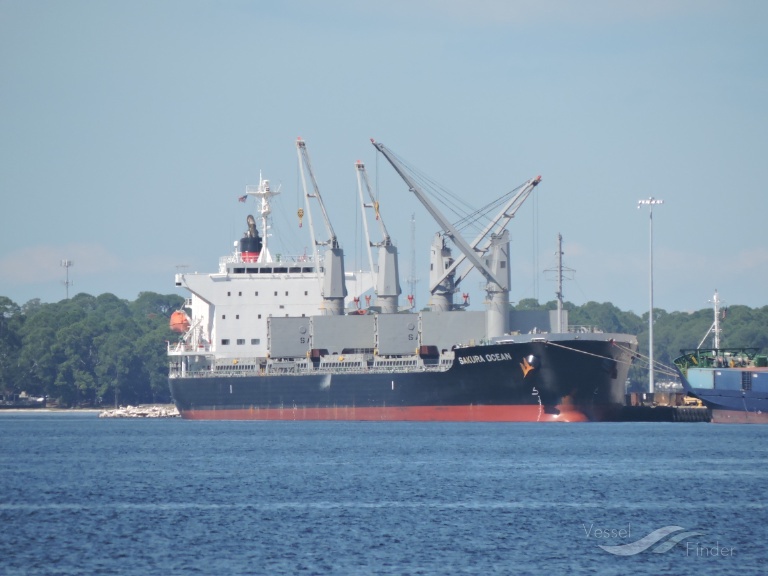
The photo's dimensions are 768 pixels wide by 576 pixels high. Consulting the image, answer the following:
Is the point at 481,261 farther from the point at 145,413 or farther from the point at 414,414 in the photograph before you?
the point at 145,413

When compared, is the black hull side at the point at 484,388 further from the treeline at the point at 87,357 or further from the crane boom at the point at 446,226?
the treeline at the point at 87,357

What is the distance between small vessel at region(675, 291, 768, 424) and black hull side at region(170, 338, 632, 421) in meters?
4.35

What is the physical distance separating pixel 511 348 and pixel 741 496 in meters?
33.1

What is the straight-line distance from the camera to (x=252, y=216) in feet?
323

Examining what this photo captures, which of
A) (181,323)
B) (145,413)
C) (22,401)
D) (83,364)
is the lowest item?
(145,413)

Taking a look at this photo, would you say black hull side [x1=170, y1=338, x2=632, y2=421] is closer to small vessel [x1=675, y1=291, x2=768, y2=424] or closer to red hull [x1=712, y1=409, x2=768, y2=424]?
small vessel [x1=675, y1=291, x2=768, y2=424]

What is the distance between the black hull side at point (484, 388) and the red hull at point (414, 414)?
0.05m

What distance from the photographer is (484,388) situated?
76.9 meters

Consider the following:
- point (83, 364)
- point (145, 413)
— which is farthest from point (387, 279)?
point (83, 364)

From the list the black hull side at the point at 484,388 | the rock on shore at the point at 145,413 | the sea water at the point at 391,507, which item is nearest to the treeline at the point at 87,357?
the rock on shore at the point at 145,413

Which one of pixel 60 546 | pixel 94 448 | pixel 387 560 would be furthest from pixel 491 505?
pixel 94 448

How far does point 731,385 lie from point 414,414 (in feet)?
56.2

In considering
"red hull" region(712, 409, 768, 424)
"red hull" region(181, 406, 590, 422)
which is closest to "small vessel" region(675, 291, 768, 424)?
"red hull" region(712, 409, 768, 424)

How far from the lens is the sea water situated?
102 feet
